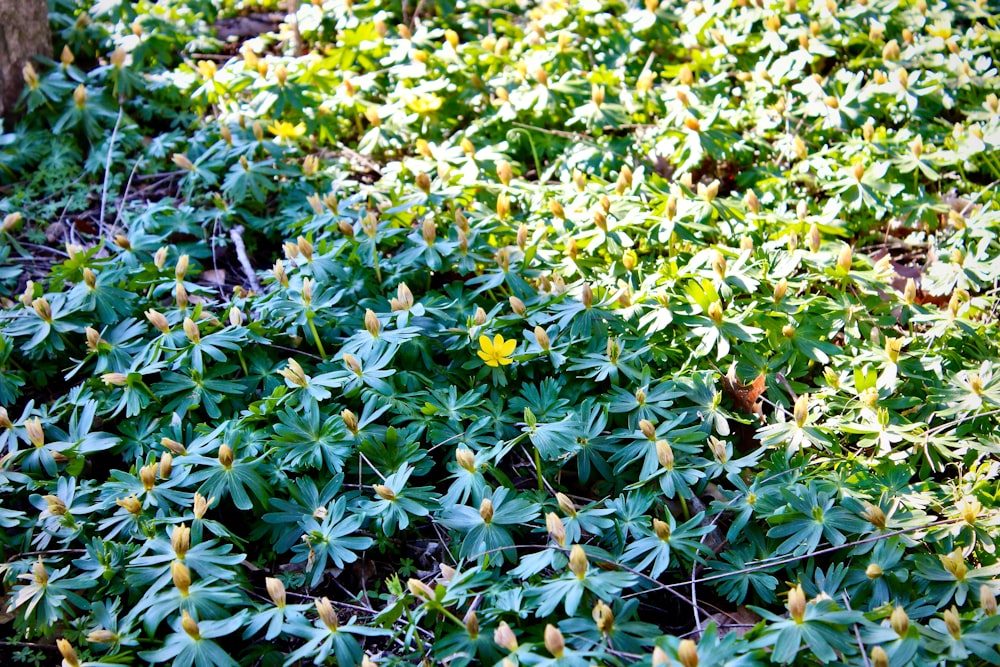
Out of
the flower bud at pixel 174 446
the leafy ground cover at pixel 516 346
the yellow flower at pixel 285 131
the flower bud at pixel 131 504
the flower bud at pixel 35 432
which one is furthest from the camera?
the yellow flower at pixel 285 131

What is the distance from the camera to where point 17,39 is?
142 inches

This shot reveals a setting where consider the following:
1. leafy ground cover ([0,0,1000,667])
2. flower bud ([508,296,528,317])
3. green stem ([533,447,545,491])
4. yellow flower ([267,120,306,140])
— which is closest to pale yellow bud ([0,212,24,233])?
leafy ground cover ([0,0,1000,667])

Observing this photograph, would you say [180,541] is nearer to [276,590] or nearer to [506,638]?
[276,590]

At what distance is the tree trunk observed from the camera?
3.56 meters

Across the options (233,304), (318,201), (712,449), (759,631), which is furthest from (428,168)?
(759,631)

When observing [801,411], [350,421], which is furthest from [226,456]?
[801,411]

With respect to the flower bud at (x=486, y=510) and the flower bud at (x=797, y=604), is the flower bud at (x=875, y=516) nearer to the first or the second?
the flower bud at (x=797, y=604)

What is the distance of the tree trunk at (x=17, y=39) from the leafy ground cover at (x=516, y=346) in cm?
11

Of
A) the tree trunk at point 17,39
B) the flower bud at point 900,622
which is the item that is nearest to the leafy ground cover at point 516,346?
the flower bud at point 900,622

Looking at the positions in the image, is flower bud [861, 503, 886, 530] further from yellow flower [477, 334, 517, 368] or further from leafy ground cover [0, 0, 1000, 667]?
yellow flower [477, 334, 517, 368]

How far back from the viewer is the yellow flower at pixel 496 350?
7.64ft

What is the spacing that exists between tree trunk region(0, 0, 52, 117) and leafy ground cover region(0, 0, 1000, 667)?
0.11 metres

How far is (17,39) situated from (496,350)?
2779 mm

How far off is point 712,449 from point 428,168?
1.65 m
